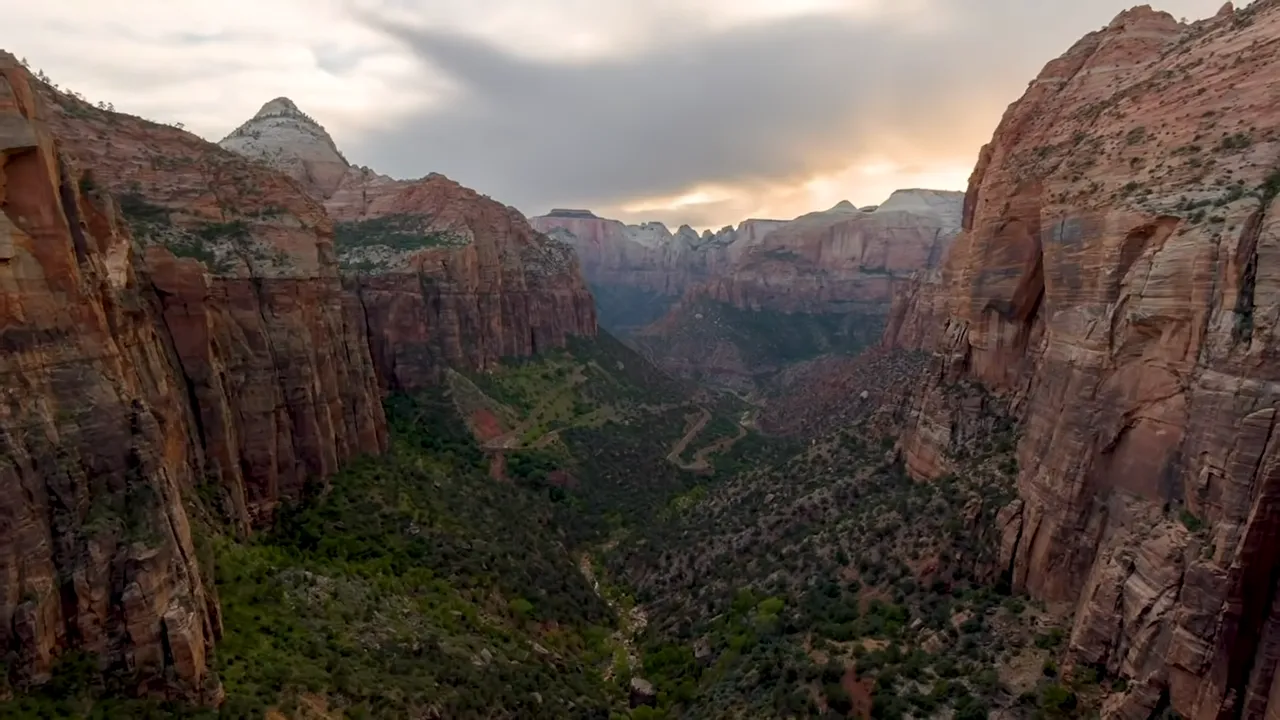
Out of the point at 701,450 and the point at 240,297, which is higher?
the point at 240,297

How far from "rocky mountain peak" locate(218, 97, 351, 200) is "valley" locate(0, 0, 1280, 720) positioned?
37762 millimetres

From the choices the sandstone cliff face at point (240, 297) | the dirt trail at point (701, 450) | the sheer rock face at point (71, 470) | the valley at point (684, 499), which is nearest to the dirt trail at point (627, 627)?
the valley at point (684, 499)

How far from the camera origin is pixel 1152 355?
999 inches

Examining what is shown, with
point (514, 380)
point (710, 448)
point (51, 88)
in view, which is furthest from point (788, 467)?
point (51, 88)

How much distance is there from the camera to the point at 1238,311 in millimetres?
21672

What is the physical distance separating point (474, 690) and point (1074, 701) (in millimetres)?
23791

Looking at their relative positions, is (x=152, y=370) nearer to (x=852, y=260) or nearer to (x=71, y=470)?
(x=71, y=470)

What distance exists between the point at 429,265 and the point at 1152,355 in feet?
223

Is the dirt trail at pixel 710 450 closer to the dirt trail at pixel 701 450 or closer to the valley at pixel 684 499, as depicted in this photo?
the dirt trail at pixel 701 450

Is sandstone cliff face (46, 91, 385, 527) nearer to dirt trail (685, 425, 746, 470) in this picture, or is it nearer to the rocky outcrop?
dirt trail (685, 425, 746, 470)

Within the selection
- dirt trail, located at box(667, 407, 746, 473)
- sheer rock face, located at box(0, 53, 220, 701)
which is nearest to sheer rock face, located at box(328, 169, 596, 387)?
dirt trail, located at box(667, 407, 746, 473)

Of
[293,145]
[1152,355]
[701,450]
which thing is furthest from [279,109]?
[1152,355]

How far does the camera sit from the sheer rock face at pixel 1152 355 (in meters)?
20.2

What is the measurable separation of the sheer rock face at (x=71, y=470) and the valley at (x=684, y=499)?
0.33 ft
